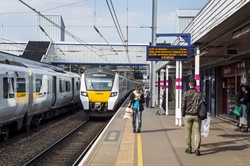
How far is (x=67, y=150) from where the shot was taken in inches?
404

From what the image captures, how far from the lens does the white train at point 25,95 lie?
10156 millimetres

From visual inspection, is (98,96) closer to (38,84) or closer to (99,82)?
(99,82)

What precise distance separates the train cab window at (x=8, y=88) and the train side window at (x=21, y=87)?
540mm

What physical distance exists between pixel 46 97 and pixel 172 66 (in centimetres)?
721

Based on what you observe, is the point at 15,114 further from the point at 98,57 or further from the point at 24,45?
the point at 24,45

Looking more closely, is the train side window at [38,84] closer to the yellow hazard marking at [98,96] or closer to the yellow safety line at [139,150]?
the yellow hazard marking at [98,96]

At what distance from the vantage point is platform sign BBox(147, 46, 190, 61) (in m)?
11.5

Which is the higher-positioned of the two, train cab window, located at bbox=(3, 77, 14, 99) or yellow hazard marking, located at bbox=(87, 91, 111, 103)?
train cab window, located at bbox=(3, 77, 14, 99)

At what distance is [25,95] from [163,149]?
19.3 ft

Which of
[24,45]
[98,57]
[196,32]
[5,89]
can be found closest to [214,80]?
[196,32]

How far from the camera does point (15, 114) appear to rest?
36.4 ft

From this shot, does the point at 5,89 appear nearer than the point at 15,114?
Yes

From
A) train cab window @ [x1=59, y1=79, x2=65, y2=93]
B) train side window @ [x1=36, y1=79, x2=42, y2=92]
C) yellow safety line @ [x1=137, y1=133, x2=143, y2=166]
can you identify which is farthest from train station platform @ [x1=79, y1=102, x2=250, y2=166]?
train cab window @ [x1=59, y1=79, x2=65, y2=93]

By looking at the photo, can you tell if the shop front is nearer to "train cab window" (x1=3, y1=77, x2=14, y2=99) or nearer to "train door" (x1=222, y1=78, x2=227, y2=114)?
"train door" (x1=222, y1=78, x2=227, y2=114)
